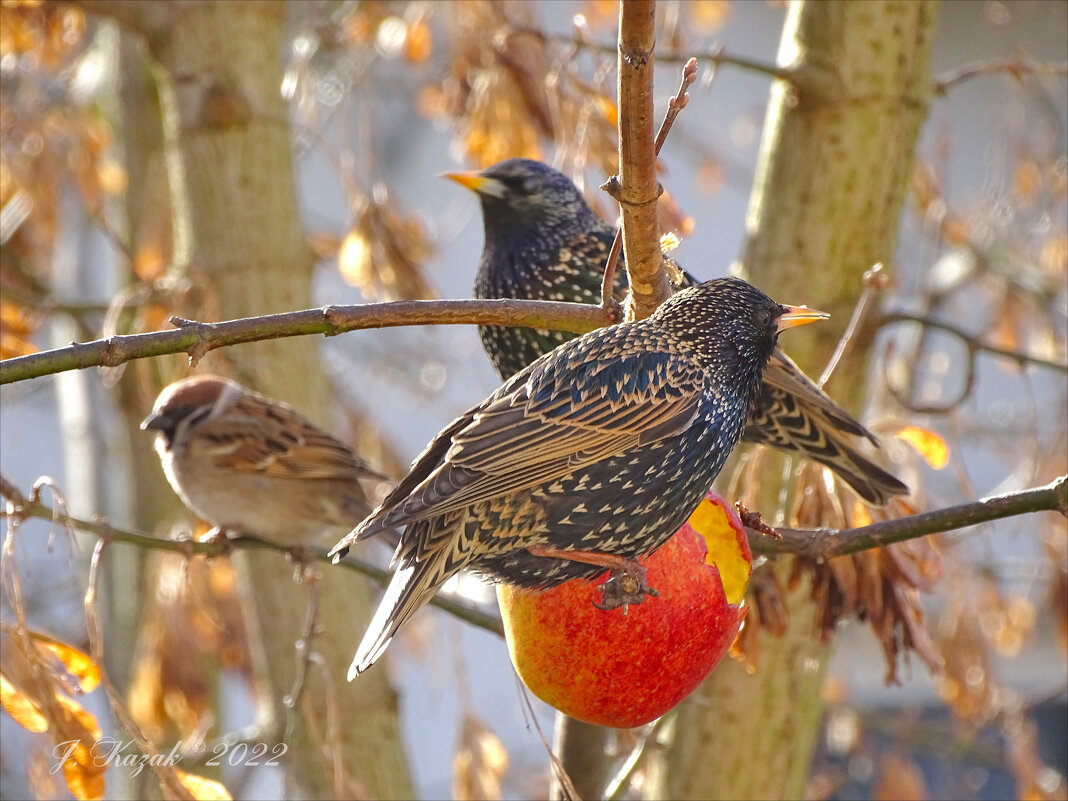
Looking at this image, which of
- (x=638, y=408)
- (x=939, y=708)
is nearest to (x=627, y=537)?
(x=638, y=408)

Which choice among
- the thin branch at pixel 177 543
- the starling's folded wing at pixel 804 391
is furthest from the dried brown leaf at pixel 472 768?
the starling's folded wing at pixel 804 391

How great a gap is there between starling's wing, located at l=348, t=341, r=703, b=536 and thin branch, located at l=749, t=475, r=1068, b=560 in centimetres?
26

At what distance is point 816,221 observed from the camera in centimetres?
327

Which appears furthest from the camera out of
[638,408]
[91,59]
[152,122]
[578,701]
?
[91,59]

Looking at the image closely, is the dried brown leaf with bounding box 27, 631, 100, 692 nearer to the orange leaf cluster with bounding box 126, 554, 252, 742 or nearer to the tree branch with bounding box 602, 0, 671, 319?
the tree branch with bounding box 602, 0, 671, 319

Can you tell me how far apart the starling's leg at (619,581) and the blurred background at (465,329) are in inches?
11.2

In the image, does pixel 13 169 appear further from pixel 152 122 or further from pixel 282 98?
pixel 282 98

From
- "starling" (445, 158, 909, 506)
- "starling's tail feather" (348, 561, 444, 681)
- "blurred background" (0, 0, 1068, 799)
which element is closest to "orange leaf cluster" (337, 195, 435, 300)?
"blurred background" (0, 0, 1068, 799)

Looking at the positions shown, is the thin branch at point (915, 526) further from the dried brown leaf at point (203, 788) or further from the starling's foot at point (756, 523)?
the dried brown leaf at point (203, 788)

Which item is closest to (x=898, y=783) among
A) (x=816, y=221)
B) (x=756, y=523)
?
(x=816, y=221)

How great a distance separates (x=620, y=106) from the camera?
1714 mm

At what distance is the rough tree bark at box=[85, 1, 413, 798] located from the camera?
351cm

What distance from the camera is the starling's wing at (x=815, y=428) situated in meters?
2.65

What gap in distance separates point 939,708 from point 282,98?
5278 mm
